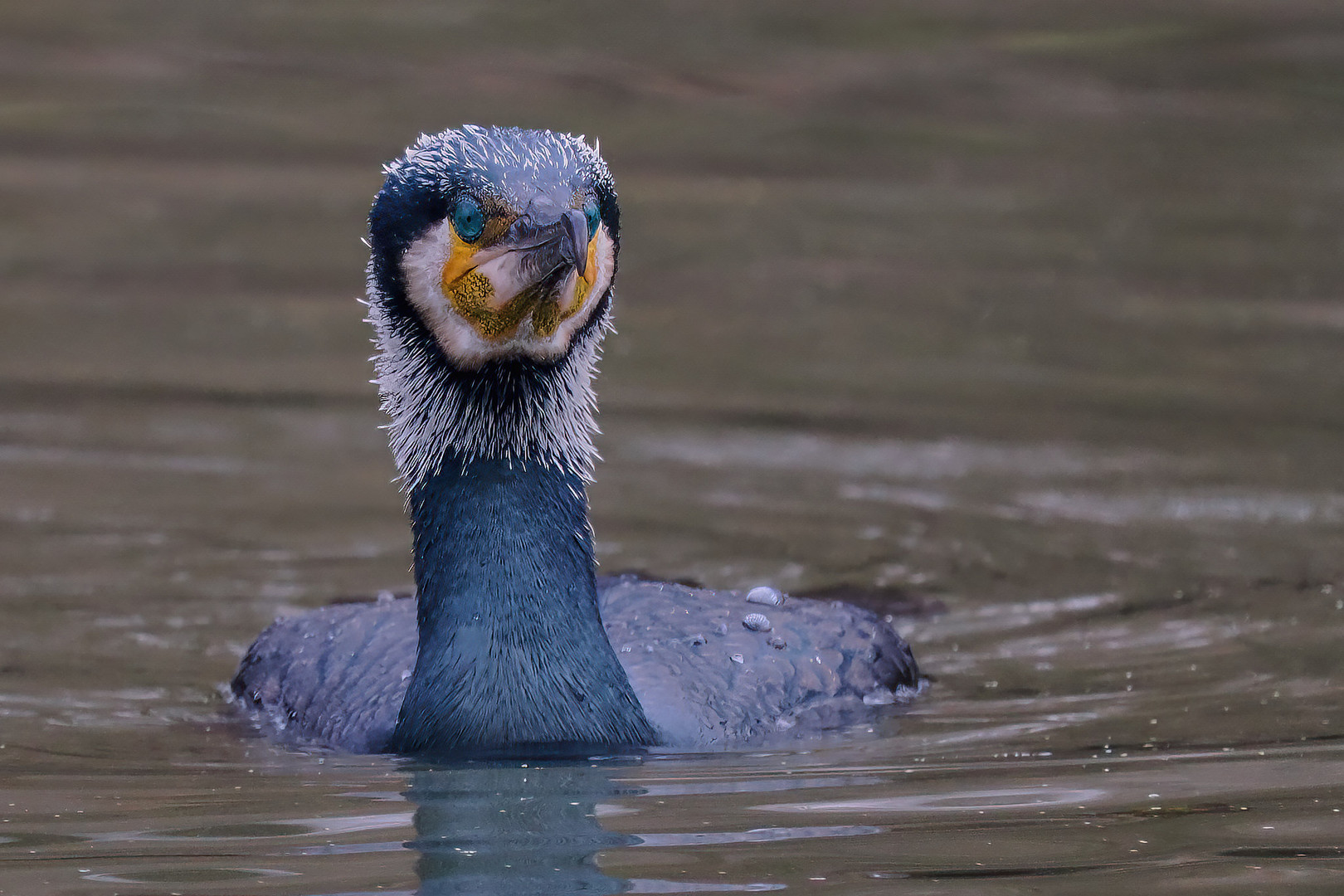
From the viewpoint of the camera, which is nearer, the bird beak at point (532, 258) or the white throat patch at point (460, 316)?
the bird beak at point (532, 258)

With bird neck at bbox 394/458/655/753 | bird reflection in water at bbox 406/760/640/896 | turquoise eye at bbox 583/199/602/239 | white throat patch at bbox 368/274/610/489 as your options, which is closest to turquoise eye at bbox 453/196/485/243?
turquoise eye at bbox 583/199/602/239

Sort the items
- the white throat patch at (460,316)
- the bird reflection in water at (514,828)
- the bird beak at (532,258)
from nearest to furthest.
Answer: the bird reflection in water at (514,828), the bird beak at (532,258), the white throat patch at (460,316)

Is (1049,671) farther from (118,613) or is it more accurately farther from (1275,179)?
(1275,179)

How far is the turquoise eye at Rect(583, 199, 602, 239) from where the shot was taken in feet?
17.4

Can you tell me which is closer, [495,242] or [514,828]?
[514,828]

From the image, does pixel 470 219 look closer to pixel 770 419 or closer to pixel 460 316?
pixel 460 316

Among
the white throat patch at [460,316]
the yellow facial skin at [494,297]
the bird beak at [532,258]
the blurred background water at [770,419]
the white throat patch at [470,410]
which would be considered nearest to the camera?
the blurred background water at [770,419]

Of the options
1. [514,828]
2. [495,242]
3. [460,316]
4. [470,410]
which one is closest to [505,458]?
[470,410]

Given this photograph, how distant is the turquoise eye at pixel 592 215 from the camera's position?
530cm

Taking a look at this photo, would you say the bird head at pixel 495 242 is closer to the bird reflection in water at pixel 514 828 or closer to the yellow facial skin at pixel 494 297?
the yellow facial skin at pixel 494 297

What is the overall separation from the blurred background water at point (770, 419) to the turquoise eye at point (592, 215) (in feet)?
4.34

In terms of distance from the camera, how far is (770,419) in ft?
32.9

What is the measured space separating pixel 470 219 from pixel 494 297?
198 millimetres

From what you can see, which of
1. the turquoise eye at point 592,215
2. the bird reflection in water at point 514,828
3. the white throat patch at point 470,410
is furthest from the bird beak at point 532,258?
the bird reflection in water at point 514,828
